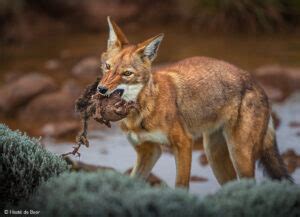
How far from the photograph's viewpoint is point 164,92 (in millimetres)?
8930

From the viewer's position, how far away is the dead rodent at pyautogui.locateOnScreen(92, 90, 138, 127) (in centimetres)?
821

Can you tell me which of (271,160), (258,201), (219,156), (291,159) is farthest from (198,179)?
(258,201)

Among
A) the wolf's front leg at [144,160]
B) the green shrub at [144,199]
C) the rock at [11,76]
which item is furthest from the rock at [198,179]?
the rock at [11,76]

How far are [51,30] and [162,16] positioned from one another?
254cm

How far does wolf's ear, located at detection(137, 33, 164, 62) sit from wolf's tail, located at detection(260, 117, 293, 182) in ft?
5.75

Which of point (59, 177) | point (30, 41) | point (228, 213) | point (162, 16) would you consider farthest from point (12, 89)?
point (228, 213)

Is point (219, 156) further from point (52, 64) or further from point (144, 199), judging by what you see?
point (52, 64)

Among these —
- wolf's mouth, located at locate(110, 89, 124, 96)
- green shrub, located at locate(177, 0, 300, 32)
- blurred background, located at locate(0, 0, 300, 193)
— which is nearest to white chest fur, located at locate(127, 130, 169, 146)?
wolf's mouth, located at locate(110, 89, 124, 96)

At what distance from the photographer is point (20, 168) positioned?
25.2 ft

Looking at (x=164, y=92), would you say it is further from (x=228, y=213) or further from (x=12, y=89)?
(x=12, y=89)

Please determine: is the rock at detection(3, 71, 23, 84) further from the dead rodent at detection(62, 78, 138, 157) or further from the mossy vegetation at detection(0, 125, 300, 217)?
the mossy vegetation at detection(0, 125, 300, 217)

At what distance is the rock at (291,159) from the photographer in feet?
37.0

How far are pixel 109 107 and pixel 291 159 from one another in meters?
4.12

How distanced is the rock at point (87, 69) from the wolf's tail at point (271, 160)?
23.0ft
